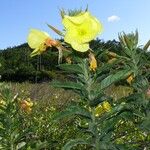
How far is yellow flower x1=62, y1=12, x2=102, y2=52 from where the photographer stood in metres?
2.11

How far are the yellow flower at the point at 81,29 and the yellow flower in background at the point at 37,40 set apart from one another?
0.13 metres

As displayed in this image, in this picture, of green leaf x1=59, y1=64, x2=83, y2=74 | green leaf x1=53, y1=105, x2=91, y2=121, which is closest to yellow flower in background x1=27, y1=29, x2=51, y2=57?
green leaf x1=59, y1=64, x2=83, y2=74

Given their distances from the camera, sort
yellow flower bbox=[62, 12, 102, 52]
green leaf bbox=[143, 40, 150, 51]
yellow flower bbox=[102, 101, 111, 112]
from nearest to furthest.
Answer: yellow flower bbox=[62, 12, 102, 52], green leaf bbox=[143, 40, 150, 51], yellow flower bbox=[102, 101, 111, 112]

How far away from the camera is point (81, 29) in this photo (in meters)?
2.19

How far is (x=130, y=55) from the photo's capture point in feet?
8.38

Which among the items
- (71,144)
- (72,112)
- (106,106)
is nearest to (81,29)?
(72,112)

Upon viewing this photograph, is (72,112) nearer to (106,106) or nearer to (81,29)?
(81,29)

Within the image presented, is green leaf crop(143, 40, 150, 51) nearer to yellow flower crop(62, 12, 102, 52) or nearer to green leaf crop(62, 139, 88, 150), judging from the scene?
yellow flower crop(62, 12, 102, 52)

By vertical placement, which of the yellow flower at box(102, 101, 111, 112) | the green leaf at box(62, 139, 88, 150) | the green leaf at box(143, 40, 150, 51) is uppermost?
the green leaf at box(143, 40, 150, 51)

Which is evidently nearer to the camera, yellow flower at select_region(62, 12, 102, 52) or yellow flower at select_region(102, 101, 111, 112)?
yellow flower at select_region(62, 12, 102, 52)

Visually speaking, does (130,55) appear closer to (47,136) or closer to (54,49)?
(54,49)

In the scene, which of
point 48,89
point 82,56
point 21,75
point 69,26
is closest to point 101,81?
point 82,56

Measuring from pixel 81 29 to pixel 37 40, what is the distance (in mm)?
211

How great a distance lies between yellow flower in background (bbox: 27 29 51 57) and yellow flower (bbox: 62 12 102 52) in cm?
13
